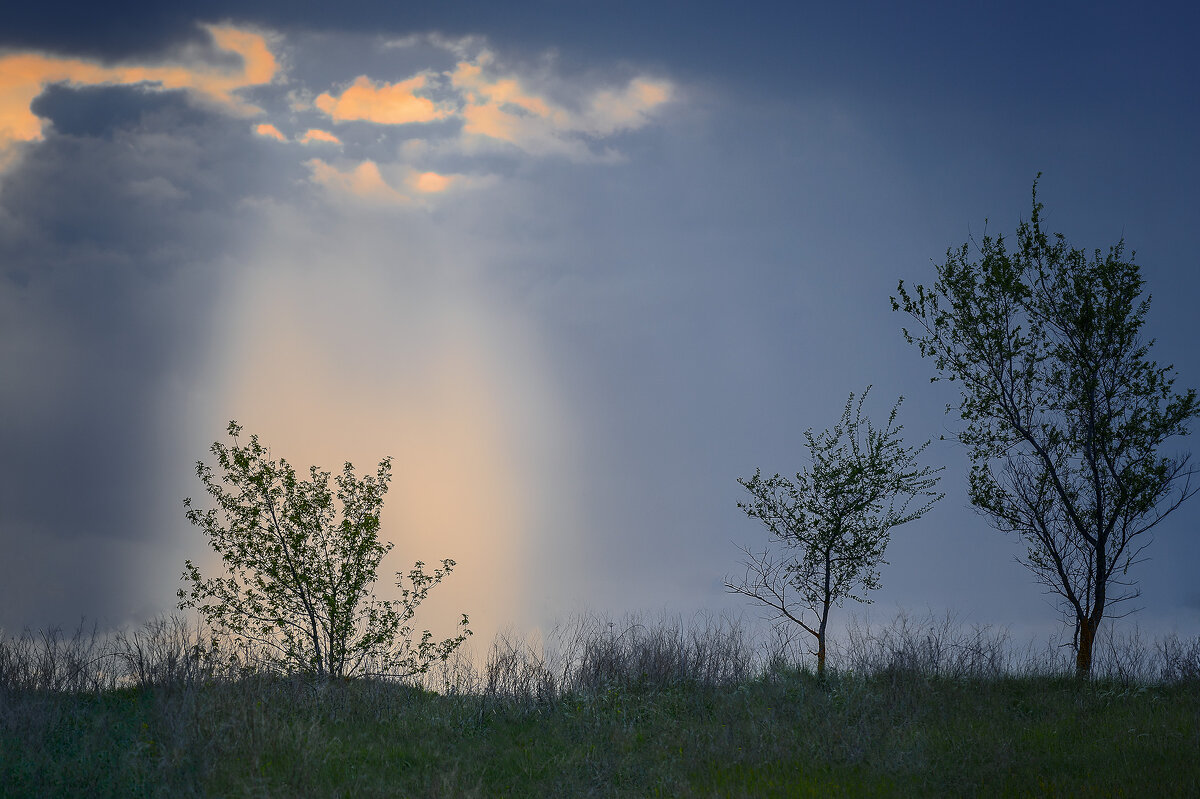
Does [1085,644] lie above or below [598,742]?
above

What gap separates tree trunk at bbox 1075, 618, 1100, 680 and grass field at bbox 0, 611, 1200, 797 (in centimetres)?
66

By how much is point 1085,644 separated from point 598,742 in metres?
13.3

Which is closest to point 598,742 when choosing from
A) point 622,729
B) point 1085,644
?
point 622,729

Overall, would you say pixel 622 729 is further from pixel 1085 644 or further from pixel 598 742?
pixel 1085 644

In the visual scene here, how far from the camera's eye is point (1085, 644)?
21.6 m

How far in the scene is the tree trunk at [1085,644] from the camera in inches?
837

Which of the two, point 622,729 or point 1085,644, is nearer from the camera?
point 622,729

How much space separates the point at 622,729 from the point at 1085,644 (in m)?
12.6

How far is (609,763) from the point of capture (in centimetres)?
1442

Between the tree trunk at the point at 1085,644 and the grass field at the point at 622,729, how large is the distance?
66cm

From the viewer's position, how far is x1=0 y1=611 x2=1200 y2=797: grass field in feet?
43.8

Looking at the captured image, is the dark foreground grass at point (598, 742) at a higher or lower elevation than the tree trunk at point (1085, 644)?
lower

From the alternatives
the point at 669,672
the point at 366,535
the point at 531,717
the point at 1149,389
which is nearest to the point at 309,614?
the point at 366,535

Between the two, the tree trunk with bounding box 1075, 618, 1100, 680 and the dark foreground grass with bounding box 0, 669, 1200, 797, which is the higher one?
the tree trunk with bounding box 1075, 618, 1100, 680
